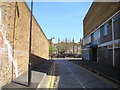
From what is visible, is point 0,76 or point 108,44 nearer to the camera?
point 0,76

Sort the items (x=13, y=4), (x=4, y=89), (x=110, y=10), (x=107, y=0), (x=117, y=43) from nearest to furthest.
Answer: (x=4, y=89) → (x=13, y=4) → (x=117, y=43) → (x=110, y=10) → (x=107, y=0)

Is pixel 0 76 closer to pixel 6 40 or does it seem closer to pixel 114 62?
pixel 6 40

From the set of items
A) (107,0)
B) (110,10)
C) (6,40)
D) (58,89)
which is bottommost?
(58,89)

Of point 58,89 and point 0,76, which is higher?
point 0,76

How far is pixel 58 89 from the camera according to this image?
8859 millimetres

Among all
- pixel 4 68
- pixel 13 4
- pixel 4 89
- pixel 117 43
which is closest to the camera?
pixel 4 89

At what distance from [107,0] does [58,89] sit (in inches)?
794

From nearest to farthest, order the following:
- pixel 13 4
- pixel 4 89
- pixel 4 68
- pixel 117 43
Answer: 1. pixel 4 89
2. pixel 4 68
3. pixel 13 4
4. pixel 117 43

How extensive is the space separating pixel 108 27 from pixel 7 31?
59.4 feet

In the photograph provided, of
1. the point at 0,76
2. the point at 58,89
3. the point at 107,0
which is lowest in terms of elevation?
the point at 58,89

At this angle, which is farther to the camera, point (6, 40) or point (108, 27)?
point (108, 27)

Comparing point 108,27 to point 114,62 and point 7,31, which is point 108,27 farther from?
point 7,31

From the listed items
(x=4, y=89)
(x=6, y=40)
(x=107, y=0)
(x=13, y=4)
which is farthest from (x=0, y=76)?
(x=107, y=0)

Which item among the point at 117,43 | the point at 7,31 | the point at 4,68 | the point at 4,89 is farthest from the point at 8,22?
the point at 117,43
